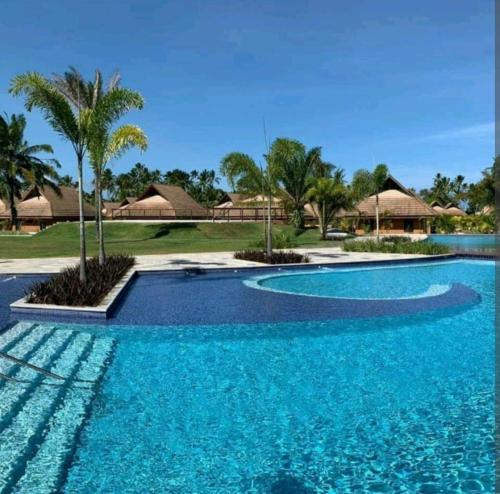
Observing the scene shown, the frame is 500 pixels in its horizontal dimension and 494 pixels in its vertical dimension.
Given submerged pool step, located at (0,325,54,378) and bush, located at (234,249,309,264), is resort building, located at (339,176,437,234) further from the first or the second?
submerged pool step, located at (0,325,54,378)

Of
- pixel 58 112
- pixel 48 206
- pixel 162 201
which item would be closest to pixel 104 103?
pixel 58 112

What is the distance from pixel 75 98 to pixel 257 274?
7.49m

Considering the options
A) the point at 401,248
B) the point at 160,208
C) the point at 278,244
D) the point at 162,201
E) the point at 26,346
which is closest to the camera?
the point at 26,346

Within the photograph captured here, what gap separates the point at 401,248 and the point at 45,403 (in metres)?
19.3

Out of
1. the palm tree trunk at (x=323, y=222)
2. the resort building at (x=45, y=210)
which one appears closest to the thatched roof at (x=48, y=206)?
the resort building at (x=45, y=210)

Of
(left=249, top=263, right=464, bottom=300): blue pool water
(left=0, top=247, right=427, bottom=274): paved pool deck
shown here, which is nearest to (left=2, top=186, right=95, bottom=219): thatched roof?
(left=0, top=247, right=427, bottom=274): paved pool deck

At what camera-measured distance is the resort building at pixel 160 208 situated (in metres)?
48.0

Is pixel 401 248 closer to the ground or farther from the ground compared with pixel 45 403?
farther from the ground

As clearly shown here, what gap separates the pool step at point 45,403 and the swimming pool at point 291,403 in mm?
160

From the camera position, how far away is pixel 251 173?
60.1 feet

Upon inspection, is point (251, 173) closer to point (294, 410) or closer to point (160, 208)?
point (294, 410)

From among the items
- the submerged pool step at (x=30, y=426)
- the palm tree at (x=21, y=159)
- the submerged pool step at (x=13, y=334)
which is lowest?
the submerged pool step at (x=30, y=426)

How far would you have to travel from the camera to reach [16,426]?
14.9ft

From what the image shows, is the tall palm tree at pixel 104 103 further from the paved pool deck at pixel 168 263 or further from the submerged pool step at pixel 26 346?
the submerged pool step at pixel 26 346
